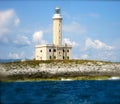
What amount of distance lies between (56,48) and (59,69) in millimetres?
11169

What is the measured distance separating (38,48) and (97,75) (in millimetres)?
22614

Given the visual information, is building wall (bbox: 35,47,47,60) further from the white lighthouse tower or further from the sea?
the sea

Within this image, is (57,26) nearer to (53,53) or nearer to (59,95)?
(53,53)

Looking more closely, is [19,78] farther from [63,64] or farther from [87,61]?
[87,61]

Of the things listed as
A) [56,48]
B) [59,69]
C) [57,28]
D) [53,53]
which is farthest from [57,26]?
[59,69]

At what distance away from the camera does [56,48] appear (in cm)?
9925

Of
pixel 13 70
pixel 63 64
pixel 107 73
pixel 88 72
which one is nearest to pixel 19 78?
pixel 13 70

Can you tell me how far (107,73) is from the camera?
92375 millimetres

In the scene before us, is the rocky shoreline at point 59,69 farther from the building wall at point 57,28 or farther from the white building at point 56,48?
the building wall at point 57,28

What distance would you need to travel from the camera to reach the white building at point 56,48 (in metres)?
97.7

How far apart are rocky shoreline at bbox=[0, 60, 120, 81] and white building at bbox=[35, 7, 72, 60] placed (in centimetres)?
774

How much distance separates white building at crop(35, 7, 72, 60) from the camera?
97.7 meters

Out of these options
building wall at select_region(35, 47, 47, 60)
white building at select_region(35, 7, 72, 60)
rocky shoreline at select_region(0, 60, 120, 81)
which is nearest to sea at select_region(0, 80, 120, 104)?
rocky shoreline at select_region(0, 60, 120, 81)

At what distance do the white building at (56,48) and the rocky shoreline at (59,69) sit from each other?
7744 millimetres
